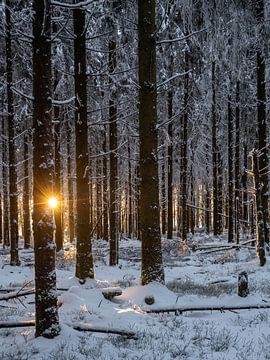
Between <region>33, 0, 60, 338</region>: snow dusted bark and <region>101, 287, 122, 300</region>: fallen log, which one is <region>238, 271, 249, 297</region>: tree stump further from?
<region>33, 0, 60, 338</region>: snow dusted bark

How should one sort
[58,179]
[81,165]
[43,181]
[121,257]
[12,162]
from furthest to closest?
1. [121,257]
2. [58,179]
3. [12,162]
4. [81,165]
5. [43,181]

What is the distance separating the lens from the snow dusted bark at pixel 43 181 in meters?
5.67

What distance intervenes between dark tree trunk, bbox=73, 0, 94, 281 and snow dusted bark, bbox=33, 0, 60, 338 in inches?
169

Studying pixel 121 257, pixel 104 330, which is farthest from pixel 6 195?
pixel 104 330

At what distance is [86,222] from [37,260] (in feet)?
15.0

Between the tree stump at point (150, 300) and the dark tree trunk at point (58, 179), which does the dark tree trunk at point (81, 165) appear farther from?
the dark tree trunk at point (58, 179)

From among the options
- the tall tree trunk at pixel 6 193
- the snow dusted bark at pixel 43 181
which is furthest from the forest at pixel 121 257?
the tall tree trunk at pixel 6 193

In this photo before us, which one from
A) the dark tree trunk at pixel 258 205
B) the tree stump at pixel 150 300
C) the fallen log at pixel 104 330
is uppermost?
the dark tree trunk at pixel 258 205

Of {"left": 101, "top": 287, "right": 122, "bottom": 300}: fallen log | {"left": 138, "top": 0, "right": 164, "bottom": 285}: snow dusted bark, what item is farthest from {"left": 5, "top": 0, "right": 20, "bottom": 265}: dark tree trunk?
{"left": 101, "top": 287, "right": 122, "bottom": 300}: fallen log

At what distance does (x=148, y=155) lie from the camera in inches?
361

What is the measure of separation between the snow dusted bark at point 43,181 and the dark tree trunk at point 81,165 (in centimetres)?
430

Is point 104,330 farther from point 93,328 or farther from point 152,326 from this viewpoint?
point 152,326

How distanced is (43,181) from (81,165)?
465 centimetres

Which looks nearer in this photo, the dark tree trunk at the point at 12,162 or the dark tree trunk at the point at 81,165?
the dark tree trunk at the point at 81,165
